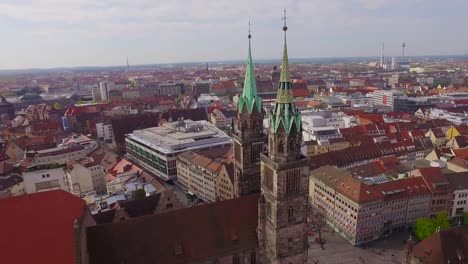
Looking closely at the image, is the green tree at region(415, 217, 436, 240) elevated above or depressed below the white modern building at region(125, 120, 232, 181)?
below

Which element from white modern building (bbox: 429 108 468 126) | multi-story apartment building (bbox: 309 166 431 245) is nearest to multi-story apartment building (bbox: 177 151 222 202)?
multi-story apartment building (bbox: 309 166 431 245)

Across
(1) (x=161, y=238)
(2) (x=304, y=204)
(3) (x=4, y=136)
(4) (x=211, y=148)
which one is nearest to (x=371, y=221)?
(2) (x=304, y=204)

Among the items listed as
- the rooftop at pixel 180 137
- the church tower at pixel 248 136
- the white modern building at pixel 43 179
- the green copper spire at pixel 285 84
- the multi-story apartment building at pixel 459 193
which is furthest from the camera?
the rooftop at pixel 180 137

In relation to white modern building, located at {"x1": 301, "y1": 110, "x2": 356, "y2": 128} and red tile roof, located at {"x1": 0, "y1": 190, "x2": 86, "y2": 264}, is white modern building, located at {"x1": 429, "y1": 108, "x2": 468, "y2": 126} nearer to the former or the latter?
white modern building, located at {"x1": 301, "y1": 110, "x2": 356, "y2": 128}

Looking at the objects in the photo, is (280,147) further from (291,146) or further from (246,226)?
(246,226)

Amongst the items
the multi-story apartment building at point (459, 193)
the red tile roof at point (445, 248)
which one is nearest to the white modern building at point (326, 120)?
the multi-story apartment building at point (459, 193)

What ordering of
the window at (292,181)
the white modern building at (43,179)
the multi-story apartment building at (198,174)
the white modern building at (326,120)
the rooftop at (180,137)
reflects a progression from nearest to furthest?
1. the window at (292,181)
2. the white modern building at (43,179)
3. the multi-story apartment building at (198,174)
4. the rooftop at (180,137)
5. the white modern building at (326,120)

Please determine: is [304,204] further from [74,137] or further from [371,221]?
[74,137]

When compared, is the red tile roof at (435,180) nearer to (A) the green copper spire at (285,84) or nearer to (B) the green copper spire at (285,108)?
(B) the green copper spire at (285,108)
